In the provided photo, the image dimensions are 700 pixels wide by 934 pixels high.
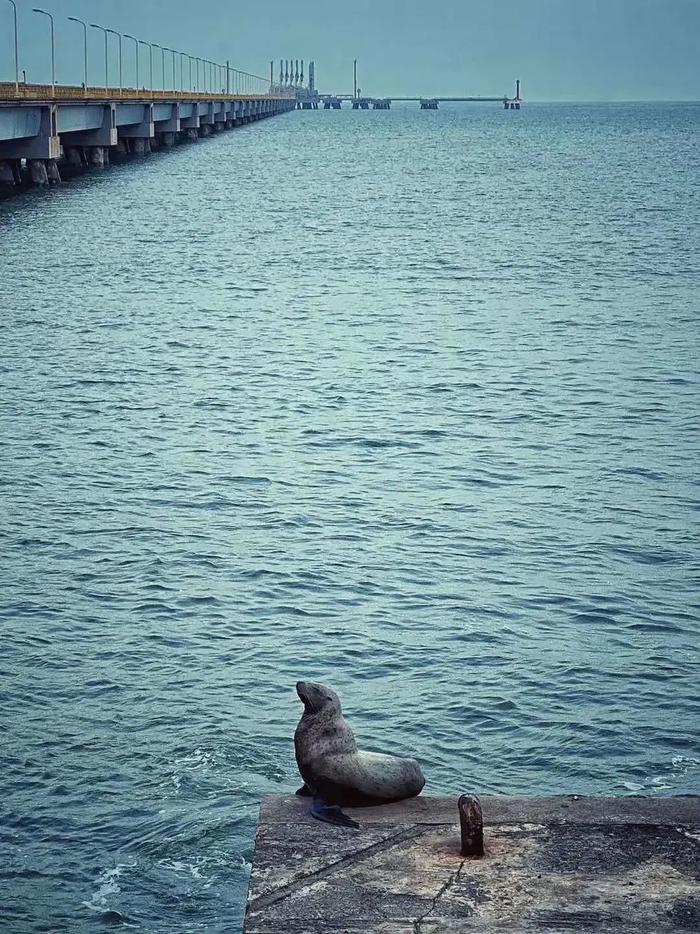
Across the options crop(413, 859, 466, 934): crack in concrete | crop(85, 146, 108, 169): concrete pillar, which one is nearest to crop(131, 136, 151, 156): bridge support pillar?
crop(85, 146, 108, 169): concrete pillar

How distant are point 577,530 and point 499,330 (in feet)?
56.8

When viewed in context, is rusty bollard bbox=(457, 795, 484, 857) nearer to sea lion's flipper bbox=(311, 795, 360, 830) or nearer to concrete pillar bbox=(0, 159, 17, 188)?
sea lion's flipper bbox=(311, 795, 360, 830)

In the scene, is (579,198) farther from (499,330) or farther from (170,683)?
(170,683)

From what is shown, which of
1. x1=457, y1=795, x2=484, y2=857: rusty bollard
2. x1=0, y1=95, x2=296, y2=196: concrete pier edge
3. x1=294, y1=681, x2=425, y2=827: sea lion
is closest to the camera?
x1=457, y1=795, x2=484, y2=857: rusty bollard

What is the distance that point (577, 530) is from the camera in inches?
714

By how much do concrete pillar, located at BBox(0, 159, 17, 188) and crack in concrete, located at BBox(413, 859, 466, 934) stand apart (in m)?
73.6

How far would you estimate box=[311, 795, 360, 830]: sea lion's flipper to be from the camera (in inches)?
369

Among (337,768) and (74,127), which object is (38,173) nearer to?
(74,127)

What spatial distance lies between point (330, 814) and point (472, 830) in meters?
1.03

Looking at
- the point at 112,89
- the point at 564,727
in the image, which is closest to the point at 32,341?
the point at 564,727

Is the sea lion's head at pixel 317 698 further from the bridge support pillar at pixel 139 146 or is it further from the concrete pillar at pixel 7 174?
the bridge support pillar at pixel 139 146

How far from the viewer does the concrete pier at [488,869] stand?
8.11 m

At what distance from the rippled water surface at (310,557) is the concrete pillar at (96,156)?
6295 cm

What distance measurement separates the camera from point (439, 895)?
8352 mm
